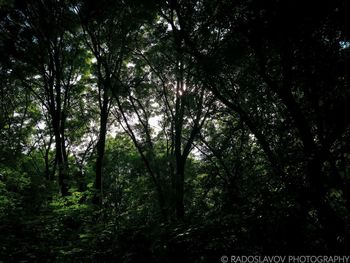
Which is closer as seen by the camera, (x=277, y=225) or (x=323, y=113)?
(x=277, y=225)

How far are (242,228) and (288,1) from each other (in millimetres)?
3333

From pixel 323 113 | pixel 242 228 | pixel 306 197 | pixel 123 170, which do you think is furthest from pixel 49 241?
pixel 123 170

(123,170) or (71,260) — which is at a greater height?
(123,170)

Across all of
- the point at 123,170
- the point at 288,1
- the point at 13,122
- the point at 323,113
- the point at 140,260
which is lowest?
the point at 140,260

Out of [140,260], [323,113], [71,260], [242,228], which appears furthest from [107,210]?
[323,113]

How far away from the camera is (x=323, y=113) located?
411cm

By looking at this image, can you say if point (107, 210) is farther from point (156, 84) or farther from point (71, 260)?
point (156, 84)

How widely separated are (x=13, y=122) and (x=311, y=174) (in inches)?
801

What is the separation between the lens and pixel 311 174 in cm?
387

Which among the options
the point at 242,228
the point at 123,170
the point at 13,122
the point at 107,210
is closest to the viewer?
the point at 242,228

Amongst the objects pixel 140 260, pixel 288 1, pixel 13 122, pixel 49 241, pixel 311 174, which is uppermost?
pixel 13 122

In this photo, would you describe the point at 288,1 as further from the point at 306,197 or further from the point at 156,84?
the point at 156,84

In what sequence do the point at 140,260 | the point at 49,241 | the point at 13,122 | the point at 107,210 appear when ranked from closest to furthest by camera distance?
the point at 140,260 < the point at 49,241 < the point at 107,210 < the point at 13,122

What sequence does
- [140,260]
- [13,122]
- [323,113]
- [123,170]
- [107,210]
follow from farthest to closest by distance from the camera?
1. [123,170]
2. [13,122]
3. [107,210]
4. [323,113]
5. [140,260]
